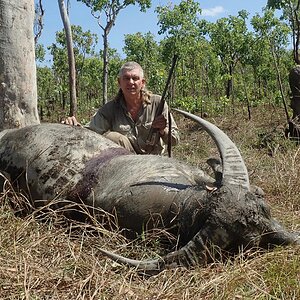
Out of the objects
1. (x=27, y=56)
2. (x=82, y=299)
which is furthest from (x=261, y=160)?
(x=82, y=299)

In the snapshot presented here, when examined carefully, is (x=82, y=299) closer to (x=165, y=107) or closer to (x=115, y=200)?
(x=115, y=200)

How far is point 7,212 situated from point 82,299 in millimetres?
1262

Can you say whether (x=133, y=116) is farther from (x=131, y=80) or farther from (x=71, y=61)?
(x=71, y=61)

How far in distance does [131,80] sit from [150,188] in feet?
5.73

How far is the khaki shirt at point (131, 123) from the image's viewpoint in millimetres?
4762

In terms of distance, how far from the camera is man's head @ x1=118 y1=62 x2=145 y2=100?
471 centimetres

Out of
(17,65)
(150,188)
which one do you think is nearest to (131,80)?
(17,65)

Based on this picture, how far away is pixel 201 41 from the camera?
20.1m

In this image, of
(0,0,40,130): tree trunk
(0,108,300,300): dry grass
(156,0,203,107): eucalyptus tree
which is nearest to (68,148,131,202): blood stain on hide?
(0,108,300,300): dry grass

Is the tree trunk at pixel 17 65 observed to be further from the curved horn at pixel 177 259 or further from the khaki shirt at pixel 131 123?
the curved horn at pixel 177 259

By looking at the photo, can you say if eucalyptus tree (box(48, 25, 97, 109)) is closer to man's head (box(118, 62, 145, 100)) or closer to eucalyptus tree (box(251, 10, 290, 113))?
eucalyptus tree (box(251, 10, 290, 113))

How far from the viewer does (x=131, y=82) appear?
471cm

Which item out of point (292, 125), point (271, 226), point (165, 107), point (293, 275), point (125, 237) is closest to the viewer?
point (293, 275)

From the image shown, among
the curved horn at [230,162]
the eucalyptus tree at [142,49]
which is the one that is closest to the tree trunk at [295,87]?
the curved horn at [230,162]
